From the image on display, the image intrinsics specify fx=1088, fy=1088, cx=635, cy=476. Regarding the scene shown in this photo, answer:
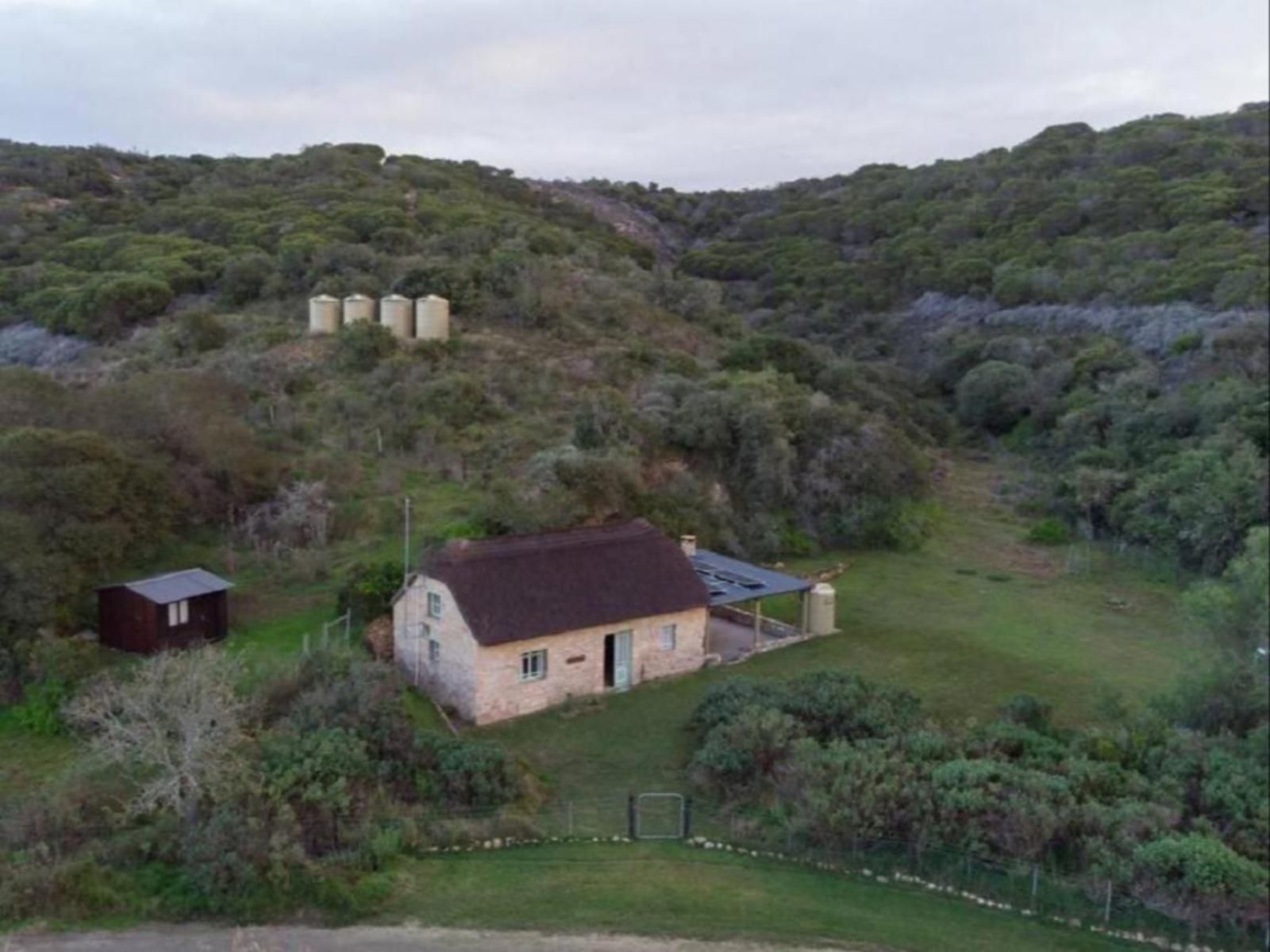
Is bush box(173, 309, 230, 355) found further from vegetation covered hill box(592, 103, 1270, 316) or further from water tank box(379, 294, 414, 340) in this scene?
vegetation covered hill box(592, 103, 1270, 316)

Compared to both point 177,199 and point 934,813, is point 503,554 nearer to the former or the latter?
point 934,813

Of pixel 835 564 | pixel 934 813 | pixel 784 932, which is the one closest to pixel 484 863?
pixel 784 932

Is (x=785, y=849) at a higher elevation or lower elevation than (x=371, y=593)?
lower

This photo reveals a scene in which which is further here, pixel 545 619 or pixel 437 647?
pixel 437 647

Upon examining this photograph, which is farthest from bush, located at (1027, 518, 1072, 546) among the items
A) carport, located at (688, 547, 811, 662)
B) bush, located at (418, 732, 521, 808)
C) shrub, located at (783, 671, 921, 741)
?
bush, located at (418, 732, 521, 808)

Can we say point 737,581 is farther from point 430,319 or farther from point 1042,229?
point 1042,229

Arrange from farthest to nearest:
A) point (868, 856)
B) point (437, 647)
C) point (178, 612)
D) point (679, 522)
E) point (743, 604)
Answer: point (679, 522)
point (743, 604)
point (178, 612)
point (437, 647)
point (868, 856)

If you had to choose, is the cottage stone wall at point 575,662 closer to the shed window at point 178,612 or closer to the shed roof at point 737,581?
the shed roof at point 737,581

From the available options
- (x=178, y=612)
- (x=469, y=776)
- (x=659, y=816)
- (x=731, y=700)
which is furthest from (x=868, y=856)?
(x=178, y=612)
